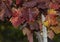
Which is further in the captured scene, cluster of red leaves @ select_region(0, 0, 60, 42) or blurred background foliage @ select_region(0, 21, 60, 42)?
blurred background foliage @ select_region(0, 21, 60, 42)

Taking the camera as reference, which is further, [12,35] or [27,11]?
[12,35]

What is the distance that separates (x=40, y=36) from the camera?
1190mm

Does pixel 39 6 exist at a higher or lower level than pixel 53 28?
higher

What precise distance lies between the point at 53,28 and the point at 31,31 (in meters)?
0.15

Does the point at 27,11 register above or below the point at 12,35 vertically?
above

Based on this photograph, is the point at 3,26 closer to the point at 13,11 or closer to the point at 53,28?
the point at 13,11

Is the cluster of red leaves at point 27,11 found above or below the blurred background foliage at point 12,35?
above

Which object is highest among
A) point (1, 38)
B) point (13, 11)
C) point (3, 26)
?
point (13, 11)

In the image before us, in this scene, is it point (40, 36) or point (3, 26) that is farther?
point (3, 26)

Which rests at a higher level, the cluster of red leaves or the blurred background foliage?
the cluster of red leaves

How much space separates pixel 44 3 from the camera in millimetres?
1143

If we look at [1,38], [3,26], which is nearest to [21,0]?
[3,26]

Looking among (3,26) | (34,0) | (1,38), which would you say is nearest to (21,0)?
(34,0)

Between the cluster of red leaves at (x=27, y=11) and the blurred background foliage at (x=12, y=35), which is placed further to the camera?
the blurred background foliage at (x=12, y=35)
